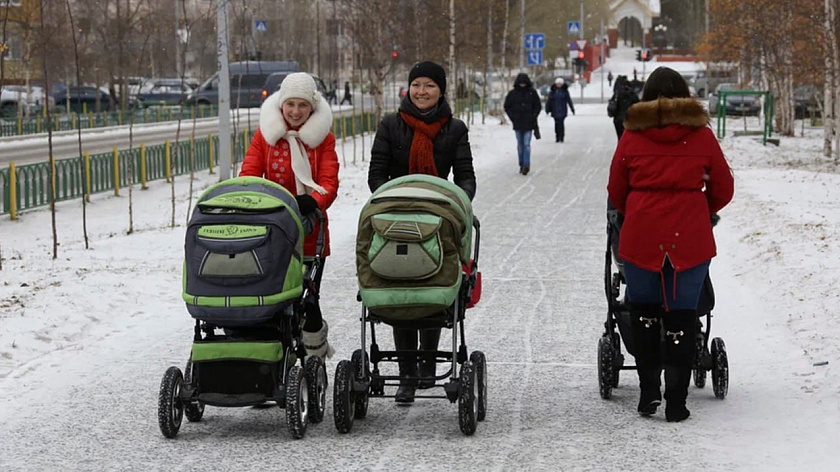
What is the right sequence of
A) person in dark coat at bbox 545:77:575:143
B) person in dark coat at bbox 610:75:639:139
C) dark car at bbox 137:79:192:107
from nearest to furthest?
person in dark coat at bbox 610:75:639:139 < person in dark coat at bbox 545:77:575:143 < dark car at bbox 137:79:192:107

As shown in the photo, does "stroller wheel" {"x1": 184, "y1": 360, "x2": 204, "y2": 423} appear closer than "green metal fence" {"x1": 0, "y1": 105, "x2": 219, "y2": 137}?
Yes

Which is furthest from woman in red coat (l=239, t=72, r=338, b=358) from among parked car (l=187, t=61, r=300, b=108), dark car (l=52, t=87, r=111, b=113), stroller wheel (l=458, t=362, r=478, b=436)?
dark car (l=52, t=87, r=111, b=113)

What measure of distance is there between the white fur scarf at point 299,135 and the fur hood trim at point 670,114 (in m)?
1.64

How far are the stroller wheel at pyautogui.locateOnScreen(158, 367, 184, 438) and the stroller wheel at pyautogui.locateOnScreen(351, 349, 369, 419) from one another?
859 millimetres

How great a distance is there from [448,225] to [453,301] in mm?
383

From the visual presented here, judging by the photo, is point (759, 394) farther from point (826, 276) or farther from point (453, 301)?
point (826, 276)

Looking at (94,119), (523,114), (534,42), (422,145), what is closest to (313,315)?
(422,145)

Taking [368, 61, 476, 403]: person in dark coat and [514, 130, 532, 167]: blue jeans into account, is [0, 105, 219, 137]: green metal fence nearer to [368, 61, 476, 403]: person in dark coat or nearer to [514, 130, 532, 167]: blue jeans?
[514, 130, 532, 167]: blue jeans

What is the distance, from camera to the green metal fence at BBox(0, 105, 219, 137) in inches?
1634

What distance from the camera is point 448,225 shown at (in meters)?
6.16

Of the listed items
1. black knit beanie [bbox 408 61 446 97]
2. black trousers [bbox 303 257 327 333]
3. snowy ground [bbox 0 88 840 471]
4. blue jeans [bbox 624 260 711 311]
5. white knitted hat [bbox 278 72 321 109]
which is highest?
black knit beanie [bbox 408 61 446 97]

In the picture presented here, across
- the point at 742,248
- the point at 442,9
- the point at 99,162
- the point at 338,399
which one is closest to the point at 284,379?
the point at 338,399

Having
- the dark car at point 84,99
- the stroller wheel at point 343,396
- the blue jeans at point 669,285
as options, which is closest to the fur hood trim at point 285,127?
the stroller wheel at point 343,396

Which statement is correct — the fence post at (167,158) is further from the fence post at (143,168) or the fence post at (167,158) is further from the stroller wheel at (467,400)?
the stroller wheel at (467,400)
